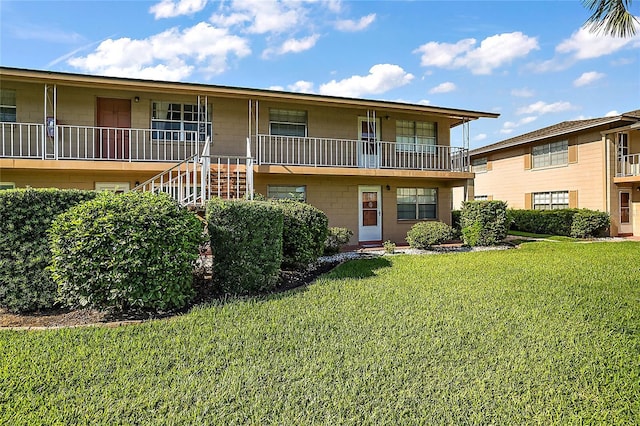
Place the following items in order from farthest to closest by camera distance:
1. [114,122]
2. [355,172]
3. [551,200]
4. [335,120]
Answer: [551,200]
[335,120]
[355,172]
[114,122]

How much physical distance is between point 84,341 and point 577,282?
777 centimetres

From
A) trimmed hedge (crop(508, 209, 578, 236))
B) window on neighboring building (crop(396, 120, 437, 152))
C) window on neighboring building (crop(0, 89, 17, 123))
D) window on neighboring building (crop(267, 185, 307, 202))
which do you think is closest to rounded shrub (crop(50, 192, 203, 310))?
window on neighboring building (crop(267, 185, 307, 202))

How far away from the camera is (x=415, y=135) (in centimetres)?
1489

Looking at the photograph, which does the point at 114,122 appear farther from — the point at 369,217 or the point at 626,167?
the point at 626,167

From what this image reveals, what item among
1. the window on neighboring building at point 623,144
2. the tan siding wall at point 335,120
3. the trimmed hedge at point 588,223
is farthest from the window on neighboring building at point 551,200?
the tan siding wall at point 335,120

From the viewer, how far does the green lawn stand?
2846mm

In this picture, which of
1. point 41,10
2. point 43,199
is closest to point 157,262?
point 43,199

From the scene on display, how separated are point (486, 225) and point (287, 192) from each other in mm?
7121

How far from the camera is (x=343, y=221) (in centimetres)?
1343

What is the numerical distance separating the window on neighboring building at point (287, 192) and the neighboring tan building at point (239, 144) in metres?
0.04

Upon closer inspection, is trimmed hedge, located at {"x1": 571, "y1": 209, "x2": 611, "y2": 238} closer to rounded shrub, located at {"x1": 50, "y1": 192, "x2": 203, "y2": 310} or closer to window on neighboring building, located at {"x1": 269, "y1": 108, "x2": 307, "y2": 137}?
window on neighboring building, located at {"x1": 269, "y1": 108, "x2": 307, "y2": 137}

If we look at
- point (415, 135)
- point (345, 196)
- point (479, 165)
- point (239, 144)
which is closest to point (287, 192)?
point (345, 196)

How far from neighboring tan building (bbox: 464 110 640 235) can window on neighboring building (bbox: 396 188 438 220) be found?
8.18m

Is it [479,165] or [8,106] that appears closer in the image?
[8,106]
